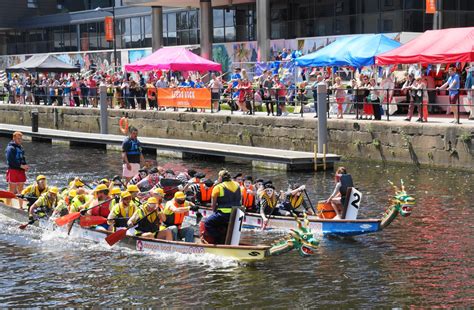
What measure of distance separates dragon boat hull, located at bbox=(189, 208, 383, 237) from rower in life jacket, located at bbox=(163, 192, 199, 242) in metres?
2.47

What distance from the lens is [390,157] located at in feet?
93.5

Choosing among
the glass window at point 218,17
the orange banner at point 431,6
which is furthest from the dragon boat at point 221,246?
the glass window at point 218,17

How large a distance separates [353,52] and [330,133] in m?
3.36

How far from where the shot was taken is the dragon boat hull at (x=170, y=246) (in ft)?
50.3

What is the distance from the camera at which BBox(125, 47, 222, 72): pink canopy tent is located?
38.2 m

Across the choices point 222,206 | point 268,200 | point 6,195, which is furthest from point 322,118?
point 222,206

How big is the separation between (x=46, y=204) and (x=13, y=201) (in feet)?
7.61

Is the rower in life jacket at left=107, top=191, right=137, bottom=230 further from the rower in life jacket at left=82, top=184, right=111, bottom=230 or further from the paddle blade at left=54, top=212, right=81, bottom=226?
the paddle blade at left=54, top=212, right=81, bottom=226

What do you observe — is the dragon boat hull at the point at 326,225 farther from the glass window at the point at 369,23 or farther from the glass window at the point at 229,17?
the glass window at the point at 229,17

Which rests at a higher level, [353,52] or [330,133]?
[353,52]

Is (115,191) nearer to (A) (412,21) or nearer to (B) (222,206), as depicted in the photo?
(B) (222,206)

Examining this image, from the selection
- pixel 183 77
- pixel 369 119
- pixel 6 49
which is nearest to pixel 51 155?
pixel 183 77

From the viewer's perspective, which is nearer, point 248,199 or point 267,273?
point 267,273

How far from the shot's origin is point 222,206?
51.8 ft
